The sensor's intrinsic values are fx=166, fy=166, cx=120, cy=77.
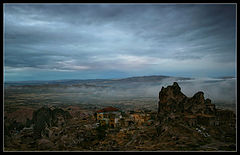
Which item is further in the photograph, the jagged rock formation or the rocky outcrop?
the rocky outcrop

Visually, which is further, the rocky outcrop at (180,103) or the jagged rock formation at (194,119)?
the rocky outcrop at (180,103)

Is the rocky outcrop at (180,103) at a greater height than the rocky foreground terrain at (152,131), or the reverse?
the rocky outcrop at (180,103)

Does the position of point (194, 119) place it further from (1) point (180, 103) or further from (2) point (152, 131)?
(2) point (152, 131)

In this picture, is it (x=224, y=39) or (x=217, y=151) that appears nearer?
(x=217, y=151)

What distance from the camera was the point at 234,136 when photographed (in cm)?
565

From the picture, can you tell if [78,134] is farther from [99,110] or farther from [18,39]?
[18,39]

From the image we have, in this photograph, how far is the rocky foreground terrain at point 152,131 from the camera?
556 cm

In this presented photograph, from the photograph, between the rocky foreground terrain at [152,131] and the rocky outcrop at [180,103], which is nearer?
the rocky foreground terrain at [152,131]

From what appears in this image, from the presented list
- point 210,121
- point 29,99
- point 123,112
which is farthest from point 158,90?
point 29,99

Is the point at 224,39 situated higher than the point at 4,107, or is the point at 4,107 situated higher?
the point at 224,39

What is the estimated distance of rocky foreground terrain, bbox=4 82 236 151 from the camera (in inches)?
219

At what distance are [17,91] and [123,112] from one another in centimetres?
416

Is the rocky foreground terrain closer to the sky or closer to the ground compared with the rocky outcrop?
closer to the ground

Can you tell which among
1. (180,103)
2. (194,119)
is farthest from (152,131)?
(194,119)
